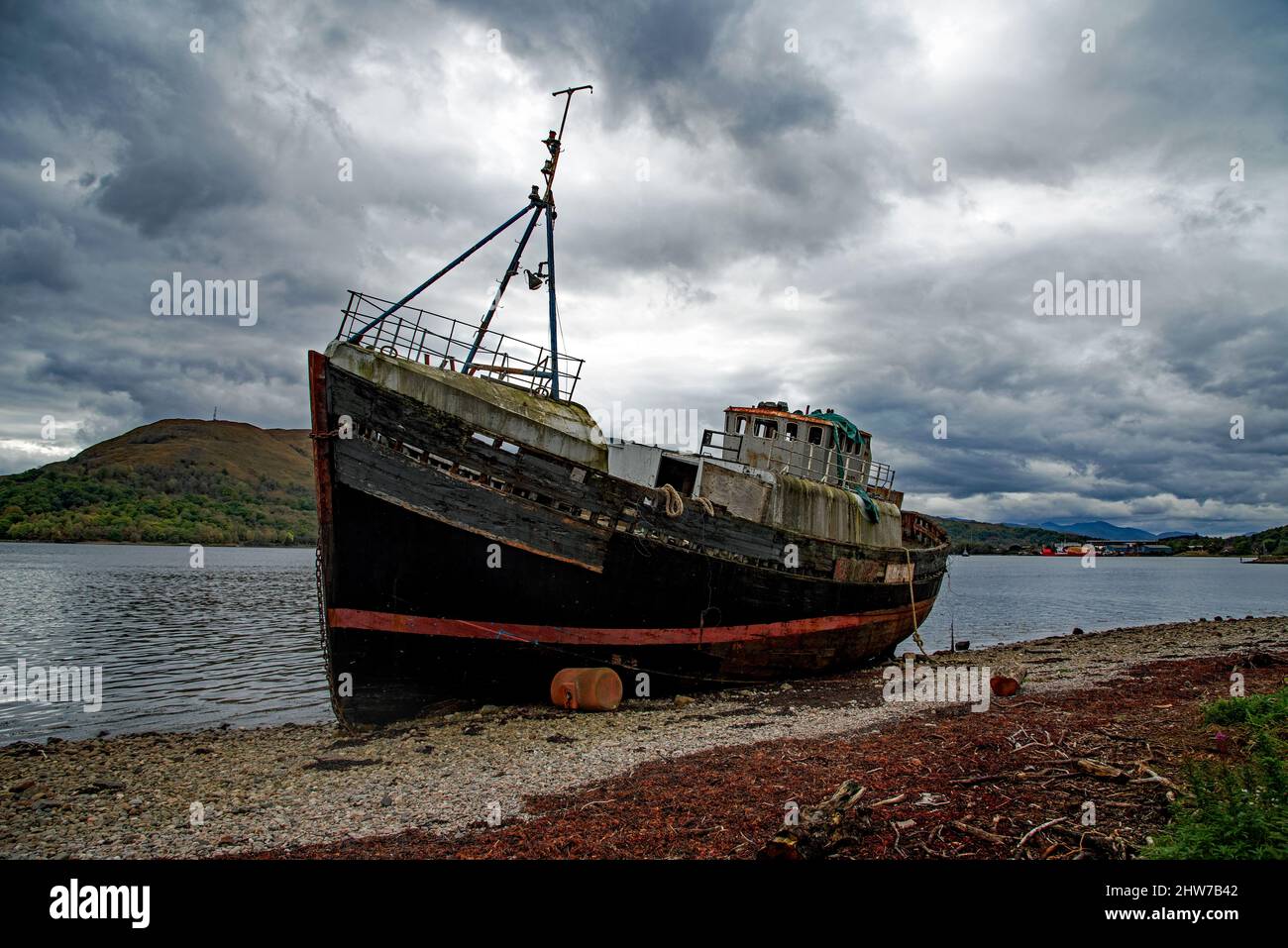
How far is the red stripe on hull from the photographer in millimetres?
11516

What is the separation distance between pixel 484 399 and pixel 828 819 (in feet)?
29.9

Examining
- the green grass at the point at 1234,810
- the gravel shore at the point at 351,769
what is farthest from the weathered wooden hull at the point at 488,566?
the green grass at the point at 1234,810

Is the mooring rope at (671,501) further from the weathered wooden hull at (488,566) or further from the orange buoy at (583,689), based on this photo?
the orange buoy at (583,689)

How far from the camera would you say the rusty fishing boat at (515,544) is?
11.4 m

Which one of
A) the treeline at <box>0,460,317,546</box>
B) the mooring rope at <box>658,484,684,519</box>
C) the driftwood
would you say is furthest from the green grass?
the treeline at <box>0,460,317,546</box>

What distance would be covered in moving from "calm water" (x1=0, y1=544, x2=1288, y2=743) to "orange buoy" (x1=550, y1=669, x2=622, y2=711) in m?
5.85

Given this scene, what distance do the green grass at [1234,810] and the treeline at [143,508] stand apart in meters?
127

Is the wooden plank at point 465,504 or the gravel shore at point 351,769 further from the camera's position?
the wooden plank at point 465,504

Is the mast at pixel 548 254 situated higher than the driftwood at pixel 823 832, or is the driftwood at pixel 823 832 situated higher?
the mast at pixel 548 254

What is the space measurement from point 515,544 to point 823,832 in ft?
24.9

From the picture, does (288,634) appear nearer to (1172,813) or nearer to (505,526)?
(505,526)

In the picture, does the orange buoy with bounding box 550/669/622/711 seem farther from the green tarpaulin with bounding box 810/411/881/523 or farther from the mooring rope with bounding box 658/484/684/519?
the green tarpaulin with bounding box 810/411/881/523
